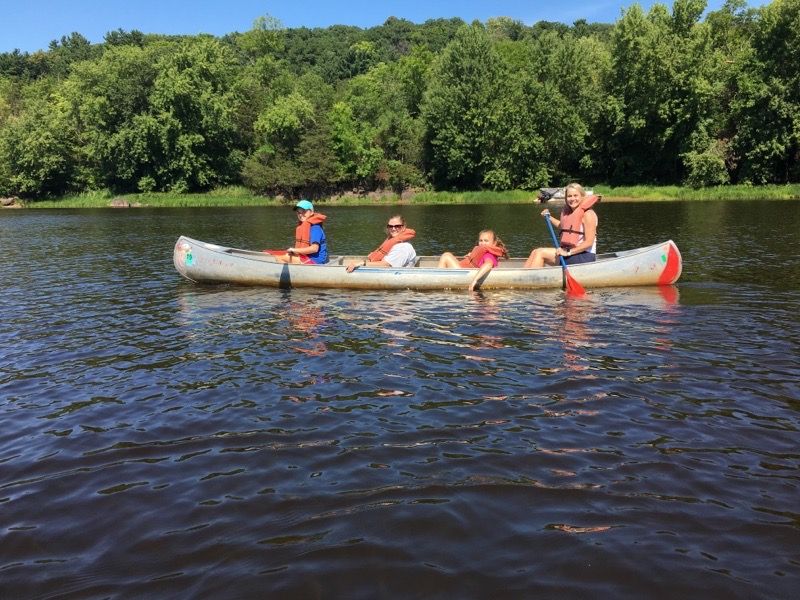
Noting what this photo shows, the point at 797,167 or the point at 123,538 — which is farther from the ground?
the point at 797,167

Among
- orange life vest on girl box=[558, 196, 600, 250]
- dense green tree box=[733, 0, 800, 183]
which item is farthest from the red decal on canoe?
dense green tree box=[733, 0, 800, 183]

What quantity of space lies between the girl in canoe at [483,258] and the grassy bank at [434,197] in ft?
109

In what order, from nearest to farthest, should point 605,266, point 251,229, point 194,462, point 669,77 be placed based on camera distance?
point 194,462 < point 605,266 < point 251,229 < point 669,77

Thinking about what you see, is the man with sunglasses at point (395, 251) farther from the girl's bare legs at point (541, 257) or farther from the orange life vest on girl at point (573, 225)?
the orange life vest on girl at point (573, 225)

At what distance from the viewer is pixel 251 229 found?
1095 inches

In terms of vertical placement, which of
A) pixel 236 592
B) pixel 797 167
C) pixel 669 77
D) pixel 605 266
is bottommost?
pixel 236 592

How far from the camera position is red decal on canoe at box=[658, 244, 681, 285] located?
12.0 m

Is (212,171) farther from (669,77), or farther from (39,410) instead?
(39,410)

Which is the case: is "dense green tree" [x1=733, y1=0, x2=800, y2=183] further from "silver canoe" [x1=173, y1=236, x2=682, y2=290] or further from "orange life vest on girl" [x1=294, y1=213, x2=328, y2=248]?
"orange life vest on girl" [x1=294, y1=213, x2=328, y2=248]

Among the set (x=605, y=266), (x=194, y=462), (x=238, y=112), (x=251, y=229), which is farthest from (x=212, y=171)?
(x=194, y=462)

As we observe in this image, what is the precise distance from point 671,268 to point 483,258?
341 cm

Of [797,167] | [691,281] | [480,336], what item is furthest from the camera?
[797,167]

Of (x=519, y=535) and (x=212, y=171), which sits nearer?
(x=519, y=535)

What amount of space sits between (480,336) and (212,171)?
52875 millimetres
